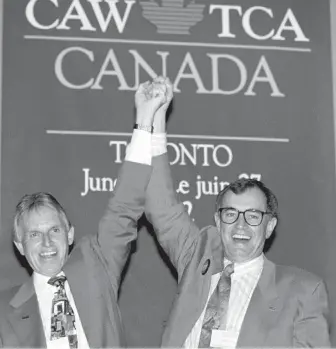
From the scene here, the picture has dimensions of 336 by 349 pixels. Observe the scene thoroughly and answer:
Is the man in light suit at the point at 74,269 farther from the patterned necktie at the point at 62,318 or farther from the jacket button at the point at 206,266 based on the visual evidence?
the jacket button at the point at 206,266

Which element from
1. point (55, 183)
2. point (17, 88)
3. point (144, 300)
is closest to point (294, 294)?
point (144, 300)

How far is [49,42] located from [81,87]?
0.83 feet

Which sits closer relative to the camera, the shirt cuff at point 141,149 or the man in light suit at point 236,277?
the man in light suit at point 236,277

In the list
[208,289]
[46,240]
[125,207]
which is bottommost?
[208,289]

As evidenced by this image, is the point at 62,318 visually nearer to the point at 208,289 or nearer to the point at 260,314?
the point at 208,289

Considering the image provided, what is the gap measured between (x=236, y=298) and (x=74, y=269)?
59 cm

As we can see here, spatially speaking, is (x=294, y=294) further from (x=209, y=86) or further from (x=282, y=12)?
(x=282, y=12)

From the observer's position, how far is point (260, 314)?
321 centimetres

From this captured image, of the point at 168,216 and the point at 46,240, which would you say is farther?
the point at 168,216

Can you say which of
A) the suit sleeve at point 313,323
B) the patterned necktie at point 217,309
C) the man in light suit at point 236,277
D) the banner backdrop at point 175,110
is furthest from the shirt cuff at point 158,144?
the suit sleeve at point 313,323

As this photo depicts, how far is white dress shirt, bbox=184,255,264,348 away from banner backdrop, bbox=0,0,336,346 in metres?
0.70

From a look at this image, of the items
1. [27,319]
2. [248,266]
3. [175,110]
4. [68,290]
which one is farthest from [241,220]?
[175,110]

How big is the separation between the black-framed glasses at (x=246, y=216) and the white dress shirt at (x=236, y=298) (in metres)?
0.14

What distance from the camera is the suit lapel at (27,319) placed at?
3.22 m
